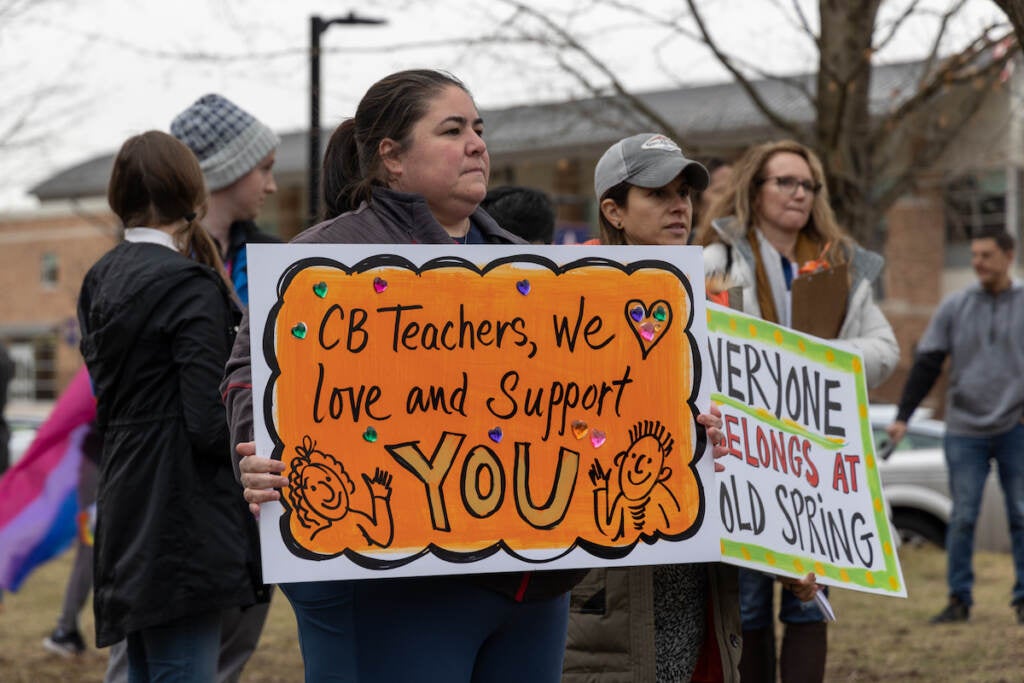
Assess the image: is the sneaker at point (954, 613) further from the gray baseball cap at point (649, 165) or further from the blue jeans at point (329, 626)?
the blue jeans at point (329, 626)

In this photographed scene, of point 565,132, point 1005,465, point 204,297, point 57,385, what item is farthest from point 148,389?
point 57,385

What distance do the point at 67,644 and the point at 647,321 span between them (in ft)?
18.5

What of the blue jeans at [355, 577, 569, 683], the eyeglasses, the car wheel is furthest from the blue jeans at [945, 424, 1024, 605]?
the blue jeans at [355, 577, 569, 683]

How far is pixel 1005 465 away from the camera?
25.8 ft

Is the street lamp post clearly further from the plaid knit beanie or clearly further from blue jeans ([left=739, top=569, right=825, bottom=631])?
blue jeans ([left=739, top=569, right=825, bottom=631])

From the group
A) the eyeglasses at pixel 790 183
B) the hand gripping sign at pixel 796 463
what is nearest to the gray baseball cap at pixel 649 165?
the hand gripping sign at pixel 796 463

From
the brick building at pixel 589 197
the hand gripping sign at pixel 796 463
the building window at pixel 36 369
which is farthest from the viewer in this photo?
the building window at pixel 36 369

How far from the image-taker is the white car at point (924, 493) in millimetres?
10969

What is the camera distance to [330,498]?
8.04 ft

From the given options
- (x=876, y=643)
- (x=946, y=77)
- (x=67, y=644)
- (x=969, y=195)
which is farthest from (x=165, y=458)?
(x=969, y=195)

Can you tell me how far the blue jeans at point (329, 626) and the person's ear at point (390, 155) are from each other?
0.79 meters

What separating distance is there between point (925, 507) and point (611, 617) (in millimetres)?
8297

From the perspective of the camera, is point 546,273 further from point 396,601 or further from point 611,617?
point 611,617

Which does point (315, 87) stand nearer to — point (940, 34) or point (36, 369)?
point (940, 34)
